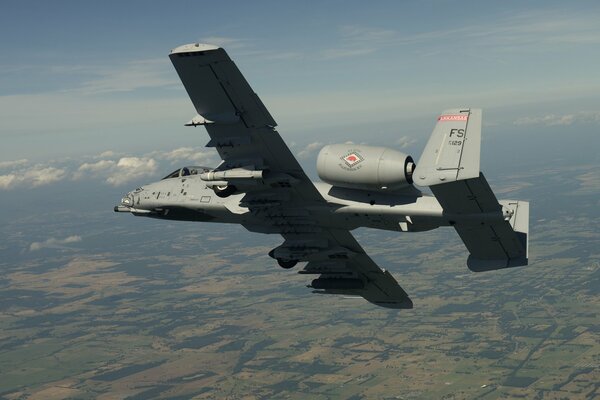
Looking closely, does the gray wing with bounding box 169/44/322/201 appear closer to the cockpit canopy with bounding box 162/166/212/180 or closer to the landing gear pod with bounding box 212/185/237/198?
the landing gear pod with bounding box 212/185/237/198

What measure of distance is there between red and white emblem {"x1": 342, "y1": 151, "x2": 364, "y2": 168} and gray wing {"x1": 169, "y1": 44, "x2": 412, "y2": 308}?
2.05 metres

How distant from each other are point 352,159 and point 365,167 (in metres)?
0.68

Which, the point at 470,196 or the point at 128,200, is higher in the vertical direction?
the point at 128,200

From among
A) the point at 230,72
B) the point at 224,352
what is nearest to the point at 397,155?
the point at 230,72

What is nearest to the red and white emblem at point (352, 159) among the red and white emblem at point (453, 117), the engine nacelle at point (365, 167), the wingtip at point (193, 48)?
the engine nacelle at point (365, 167)

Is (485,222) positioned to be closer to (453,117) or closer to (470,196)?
(470,196)

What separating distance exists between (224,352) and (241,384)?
33.6m

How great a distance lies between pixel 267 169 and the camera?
27.2 meters

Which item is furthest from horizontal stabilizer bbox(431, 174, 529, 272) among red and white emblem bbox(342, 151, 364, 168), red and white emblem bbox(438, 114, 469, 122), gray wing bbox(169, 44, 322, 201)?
gray wing bbox(169, 44, 322, 201)

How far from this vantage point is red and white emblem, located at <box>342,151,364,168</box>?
27016 millimetres

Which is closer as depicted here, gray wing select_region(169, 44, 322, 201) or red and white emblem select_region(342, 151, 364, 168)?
gray wing select_region(169, 44, 322, 201)

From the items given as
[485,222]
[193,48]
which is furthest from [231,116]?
[485,222]

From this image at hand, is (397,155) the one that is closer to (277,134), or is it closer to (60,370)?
(277,134)

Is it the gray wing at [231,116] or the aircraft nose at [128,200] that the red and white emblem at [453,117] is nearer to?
the gray wing at [231,116]
